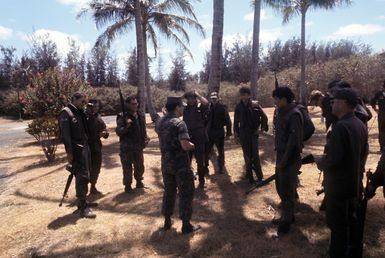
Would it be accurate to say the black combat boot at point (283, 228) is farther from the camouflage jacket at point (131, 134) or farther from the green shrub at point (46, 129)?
the green shrub at point (46, 129)

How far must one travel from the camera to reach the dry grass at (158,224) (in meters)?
4.60

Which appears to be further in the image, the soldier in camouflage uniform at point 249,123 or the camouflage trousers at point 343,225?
the soldier in camouflage uniform at point 249,123

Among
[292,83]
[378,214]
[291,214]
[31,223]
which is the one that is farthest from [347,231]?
[292,83]

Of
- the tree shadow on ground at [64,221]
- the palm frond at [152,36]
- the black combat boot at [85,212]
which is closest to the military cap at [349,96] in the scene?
the black combat boot at [85,212]

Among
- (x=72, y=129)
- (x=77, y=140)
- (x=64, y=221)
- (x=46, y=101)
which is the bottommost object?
(x=64, y=221)

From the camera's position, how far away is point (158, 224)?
5.49m

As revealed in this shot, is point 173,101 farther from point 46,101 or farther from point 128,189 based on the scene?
point 46,101

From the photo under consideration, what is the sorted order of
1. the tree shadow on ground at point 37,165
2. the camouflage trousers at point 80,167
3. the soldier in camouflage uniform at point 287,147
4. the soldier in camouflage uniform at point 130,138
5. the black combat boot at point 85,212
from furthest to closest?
the tree shadow on ground at point 37,165 → the soldier in camouflage uniform at point 130,138 → the black combat boot at point 85,212 → the camouflage trousers at point 80,167 → the soldier in camouflage uniform at point 287,147

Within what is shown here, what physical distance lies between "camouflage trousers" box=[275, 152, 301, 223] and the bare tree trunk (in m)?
5.80

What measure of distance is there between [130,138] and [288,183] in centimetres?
332

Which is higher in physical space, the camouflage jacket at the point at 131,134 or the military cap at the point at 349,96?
the military cap at the point at 349,96

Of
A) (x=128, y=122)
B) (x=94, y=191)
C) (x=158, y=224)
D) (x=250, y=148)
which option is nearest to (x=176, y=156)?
(x=158, y=224)

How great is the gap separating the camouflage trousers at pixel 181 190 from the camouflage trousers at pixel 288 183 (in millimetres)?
1122

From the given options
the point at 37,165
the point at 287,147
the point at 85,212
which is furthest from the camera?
the point at 37,165
